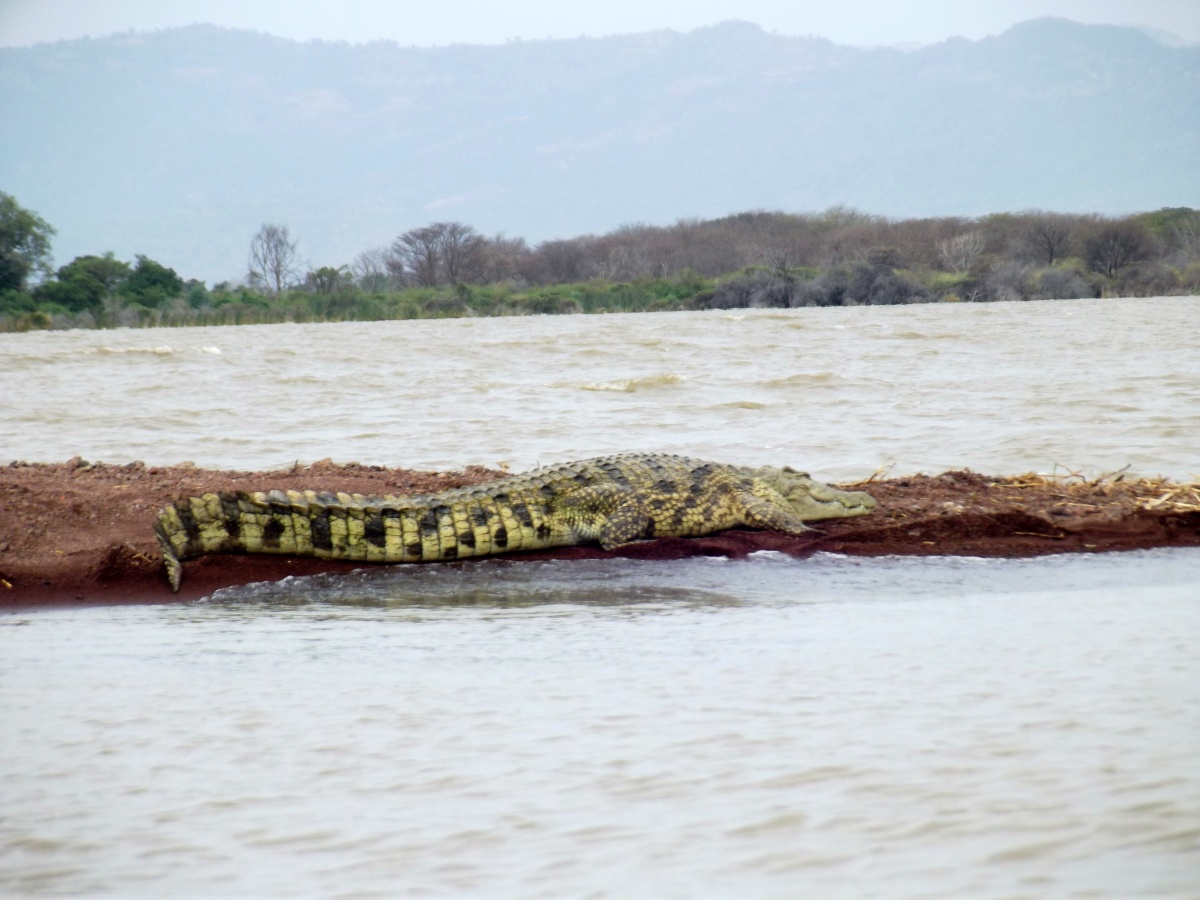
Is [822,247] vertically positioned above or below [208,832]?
above

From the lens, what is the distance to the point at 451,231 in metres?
88.2

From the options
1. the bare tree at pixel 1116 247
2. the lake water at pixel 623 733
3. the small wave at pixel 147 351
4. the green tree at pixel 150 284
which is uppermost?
the bare tree at pixel 1116 247

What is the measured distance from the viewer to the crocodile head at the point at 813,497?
5746mm

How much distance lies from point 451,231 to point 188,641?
8688 centimetres

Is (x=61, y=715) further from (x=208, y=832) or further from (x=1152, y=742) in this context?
(x=1152, y=742)

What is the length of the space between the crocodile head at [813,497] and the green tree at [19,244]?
55198mm

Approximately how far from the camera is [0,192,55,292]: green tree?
2111 inches

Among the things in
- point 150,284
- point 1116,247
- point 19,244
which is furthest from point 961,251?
point 19,244

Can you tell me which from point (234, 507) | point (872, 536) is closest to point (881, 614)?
point (872, 536)

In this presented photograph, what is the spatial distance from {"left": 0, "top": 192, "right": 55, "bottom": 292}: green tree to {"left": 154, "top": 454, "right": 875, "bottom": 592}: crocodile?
54.8 metres

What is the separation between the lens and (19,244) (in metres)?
55.7

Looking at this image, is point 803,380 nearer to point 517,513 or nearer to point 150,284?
point 517,513

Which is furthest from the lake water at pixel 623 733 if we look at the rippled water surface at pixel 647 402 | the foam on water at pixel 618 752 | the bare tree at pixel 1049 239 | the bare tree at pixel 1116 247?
the bare tree at pixel 1049 239

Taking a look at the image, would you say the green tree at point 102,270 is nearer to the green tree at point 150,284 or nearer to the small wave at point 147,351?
the green tree at point 150,284
